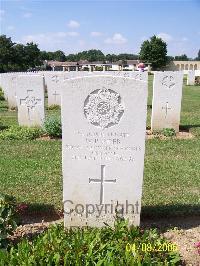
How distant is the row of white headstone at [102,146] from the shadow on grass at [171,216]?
50 cm

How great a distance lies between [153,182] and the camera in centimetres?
718

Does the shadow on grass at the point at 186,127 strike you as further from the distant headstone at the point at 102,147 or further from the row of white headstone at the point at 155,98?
the distant headstone at the point at 102,147

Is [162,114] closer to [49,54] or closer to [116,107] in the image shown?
[116,107]

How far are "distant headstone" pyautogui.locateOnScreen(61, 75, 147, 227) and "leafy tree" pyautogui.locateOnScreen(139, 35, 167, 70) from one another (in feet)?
238

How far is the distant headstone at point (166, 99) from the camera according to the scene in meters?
11.1

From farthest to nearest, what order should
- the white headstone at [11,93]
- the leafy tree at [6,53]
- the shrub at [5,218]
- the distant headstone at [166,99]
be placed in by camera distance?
the leafy tree at [6,53] < the white headstone at [11,93] < the distant headstone at [166,99] < the shrub at [5,218]

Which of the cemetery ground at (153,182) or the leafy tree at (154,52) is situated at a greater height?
the leafy tree at (154,52)

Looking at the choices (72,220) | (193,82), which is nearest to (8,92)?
(72,220)

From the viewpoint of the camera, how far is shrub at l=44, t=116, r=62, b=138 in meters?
10.9

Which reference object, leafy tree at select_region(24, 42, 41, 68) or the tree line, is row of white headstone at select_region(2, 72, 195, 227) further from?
leafy tree at select_region(24, 42, 41, 68)

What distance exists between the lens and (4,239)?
170 inches
